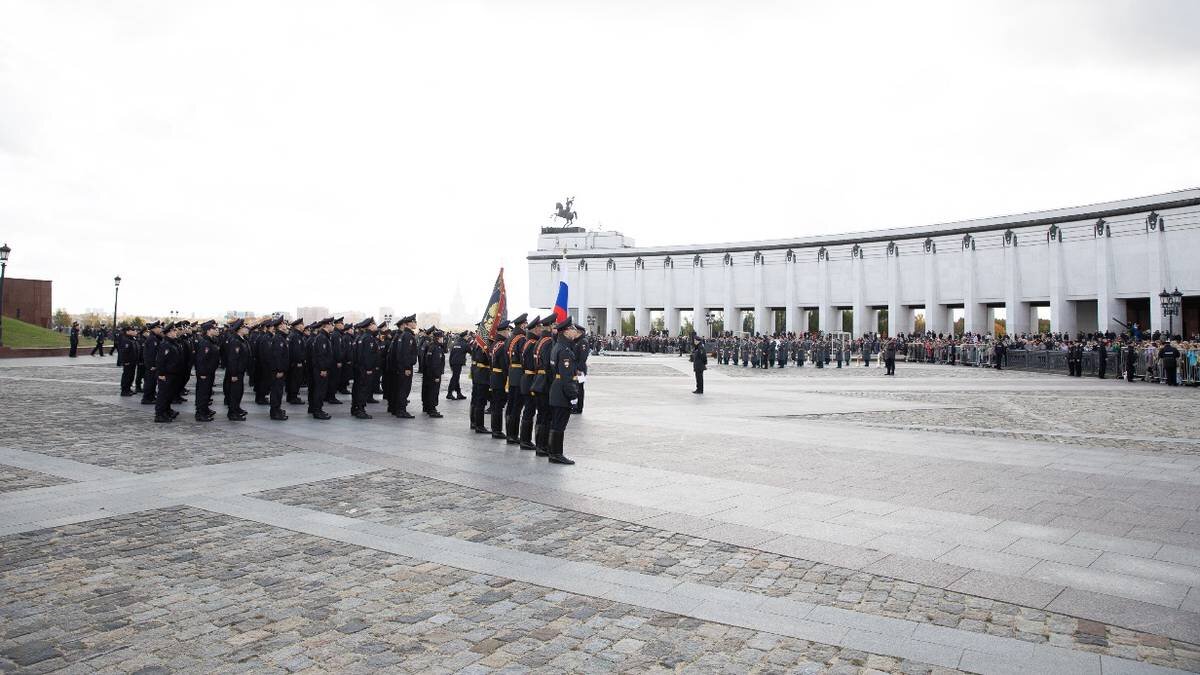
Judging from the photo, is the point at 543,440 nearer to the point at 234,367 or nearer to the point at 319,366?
the point at 319,366

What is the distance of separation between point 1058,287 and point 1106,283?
2857mm

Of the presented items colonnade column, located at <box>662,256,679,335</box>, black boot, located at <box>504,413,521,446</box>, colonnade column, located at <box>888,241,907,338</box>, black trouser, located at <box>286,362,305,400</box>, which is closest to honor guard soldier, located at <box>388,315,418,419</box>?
black trouser, located at <box>286,362,305,400</box>

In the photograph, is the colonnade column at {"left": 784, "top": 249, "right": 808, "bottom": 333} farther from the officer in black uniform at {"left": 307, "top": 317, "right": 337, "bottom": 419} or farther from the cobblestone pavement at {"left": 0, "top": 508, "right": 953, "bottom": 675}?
the cobblestone pavement at {"left": 0, "top": 508, "right": 953, "bottom": 675}

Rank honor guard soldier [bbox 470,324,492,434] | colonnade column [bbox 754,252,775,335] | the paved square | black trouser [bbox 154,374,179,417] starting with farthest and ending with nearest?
colonnade column [bbox 754,252,775,335] → black trouser [bbox 154,374,179,417] → honor guard soldier [bbox 470,324,492,434] → the paved square

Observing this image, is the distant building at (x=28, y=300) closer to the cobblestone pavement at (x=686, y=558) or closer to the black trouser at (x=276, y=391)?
the black trouser at (x=276, y=391)

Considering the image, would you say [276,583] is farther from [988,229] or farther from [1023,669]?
[988,229]

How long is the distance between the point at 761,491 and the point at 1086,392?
20.3 m

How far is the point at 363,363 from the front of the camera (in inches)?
615

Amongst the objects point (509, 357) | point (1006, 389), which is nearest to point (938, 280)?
point (1006, 389)

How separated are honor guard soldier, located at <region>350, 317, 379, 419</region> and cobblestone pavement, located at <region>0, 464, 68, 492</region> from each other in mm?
6421

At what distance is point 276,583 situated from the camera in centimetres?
529

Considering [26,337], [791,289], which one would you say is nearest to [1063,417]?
[791,289]

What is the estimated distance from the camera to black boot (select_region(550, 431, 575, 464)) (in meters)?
10.2

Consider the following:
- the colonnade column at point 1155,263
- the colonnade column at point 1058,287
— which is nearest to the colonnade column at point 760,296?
the colonnade column at point 1058,287
